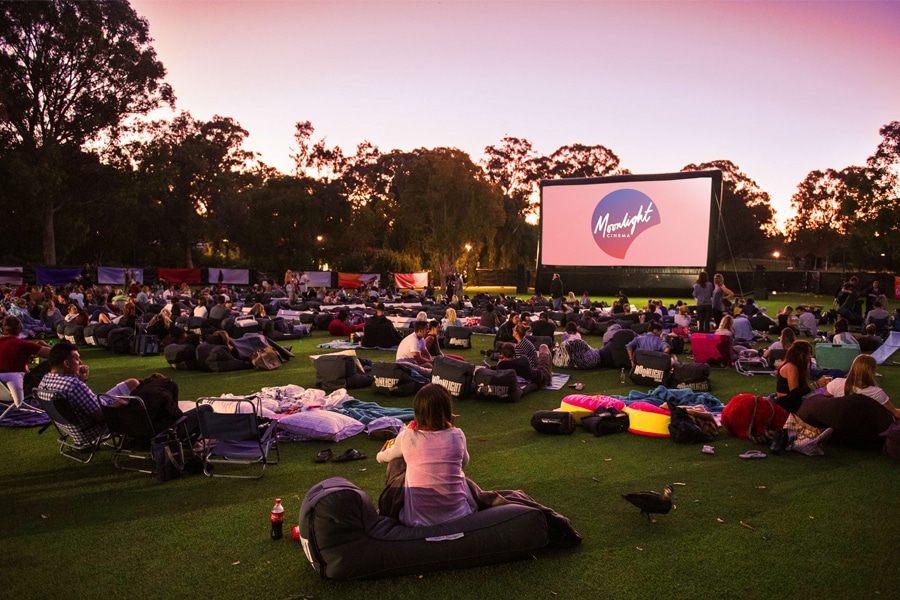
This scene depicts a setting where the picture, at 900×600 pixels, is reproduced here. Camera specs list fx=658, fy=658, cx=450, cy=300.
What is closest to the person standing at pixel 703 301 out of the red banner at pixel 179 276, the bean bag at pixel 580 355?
the bean bag at pixel 580 355

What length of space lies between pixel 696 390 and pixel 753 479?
155 inches

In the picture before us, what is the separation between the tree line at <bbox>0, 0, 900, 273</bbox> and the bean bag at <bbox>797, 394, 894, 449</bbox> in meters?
24.3

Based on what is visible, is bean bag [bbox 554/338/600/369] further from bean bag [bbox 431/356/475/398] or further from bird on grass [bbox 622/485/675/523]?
bird on grass [bbox 622/485/675/523]

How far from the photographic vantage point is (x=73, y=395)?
5574 millimetres

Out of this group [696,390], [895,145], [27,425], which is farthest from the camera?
[895,145]

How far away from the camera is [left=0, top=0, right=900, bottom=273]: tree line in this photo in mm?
32875

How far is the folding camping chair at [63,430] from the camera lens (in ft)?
18.1

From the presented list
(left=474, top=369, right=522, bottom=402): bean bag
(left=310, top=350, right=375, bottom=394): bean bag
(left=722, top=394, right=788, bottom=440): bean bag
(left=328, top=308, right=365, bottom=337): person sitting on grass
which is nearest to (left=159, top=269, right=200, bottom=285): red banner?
(left=328, top=308, right=365, bottom=337): person sitting on grass

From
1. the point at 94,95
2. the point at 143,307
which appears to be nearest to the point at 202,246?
the point at 94,95

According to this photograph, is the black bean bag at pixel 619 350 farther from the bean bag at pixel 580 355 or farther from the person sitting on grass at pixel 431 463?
the person sitting on grass at pixel 431 463

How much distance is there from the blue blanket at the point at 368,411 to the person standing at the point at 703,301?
887 centimetres

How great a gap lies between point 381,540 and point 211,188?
4708 cm

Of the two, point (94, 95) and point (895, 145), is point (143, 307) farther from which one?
point (895, 145)

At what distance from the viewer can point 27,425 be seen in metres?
7.30
